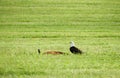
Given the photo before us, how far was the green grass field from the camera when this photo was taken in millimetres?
9836

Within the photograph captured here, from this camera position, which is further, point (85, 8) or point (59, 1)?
point (59, 1)

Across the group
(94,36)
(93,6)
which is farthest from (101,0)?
(94,36)

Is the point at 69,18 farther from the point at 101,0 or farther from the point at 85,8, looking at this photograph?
the point at 101,0

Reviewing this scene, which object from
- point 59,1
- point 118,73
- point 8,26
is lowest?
point 118,73

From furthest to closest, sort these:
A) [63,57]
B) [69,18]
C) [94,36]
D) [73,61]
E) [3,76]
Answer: [69,18], [94,36], [63,57], [73,61], [3,76]

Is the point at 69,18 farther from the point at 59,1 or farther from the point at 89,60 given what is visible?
the point at 89,60

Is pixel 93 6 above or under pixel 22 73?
above

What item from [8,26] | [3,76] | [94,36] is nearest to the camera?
[3,76]

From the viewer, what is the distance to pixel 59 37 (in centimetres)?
2045

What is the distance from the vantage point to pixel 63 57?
472 inches

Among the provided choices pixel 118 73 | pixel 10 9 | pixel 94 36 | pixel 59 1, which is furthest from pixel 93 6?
pixel 118 73

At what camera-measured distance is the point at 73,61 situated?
11227 mm

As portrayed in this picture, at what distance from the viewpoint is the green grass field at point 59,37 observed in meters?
9.84

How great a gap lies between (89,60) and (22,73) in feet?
8.81
